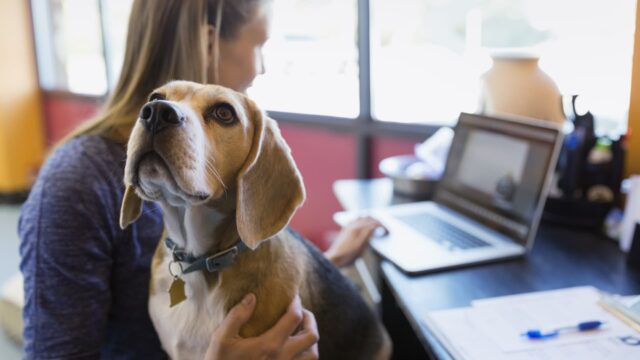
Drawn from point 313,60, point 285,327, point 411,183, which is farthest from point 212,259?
point 313,60

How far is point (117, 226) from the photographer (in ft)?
3.83

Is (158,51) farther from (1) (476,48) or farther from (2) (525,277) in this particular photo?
(1) (476,48)

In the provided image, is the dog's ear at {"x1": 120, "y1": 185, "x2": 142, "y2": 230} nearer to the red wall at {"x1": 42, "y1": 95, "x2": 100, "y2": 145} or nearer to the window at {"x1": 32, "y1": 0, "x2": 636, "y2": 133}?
the window at {"x1": 32, "y1": 0, "x2": 636, "y2": 133}

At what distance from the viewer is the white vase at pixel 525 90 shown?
5.89ft

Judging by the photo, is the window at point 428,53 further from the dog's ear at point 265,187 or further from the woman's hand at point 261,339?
the woman's hand at point 261,339

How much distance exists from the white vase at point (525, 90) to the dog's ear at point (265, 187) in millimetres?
992

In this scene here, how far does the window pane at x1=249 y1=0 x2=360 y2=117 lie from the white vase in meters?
1.40

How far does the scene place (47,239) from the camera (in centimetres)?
109

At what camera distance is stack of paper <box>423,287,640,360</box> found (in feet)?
3.19

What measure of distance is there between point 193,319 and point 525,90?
4.09 feet

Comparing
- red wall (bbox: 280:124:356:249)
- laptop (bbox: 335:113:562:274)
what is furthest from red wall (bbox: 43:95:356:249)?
laptop (bbox: 335:113:562:274)

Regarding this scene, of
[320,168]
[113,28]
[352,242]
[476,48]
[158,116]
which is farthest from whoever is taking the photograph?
[113,28]

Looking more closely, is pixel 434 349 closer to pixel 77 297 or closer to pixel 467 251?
pixel 467 251

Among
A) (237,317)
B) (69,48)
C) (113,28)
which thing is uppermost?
(113,28)
